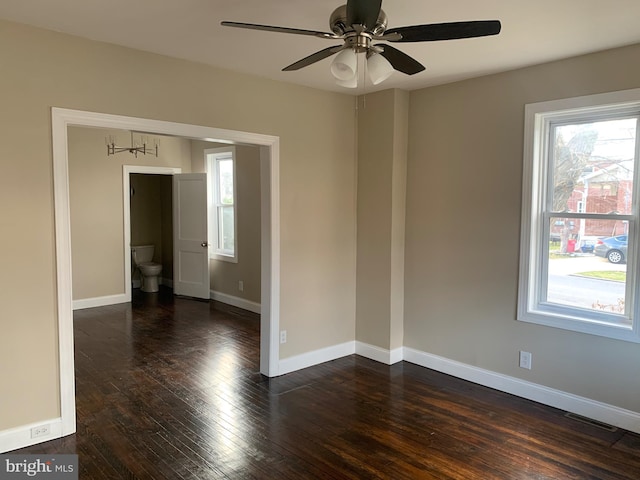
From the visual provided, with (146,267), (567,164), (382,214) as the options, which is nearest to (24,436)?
(382,214)

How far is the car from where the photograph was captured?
10.7 feet

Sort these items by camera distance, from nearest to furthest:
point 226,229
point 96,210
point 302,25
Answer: point 302,25, point 96,210, point 226,229

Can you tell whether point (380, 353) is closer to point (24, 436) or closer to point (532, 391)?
point (532, 391)

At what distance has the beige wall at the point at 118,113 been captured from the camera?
2.78 metres

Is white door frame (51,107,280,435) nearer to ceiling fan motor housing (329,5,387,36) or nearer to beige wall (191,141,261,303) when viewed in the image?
ceiling fan motor housing (329,5,387,36)

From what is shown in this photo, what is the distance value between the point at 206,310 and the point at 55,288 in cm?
362

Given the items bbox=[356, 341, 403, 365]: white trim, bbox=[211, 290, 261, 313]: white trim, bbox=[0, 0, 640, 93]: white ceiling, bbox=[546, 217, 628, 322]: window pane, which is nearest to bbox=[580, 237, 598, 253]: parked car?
bbox=[546, 217, 628, 322]: window pane

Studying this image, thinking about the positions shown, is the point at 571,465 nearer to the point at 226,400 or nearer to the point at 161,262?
the point at 226,400

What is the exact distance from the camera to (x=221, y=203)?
706 centimetres

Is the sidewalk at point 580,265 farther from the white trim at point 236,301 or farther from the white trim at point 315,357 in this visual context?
the white trim at point 236,301

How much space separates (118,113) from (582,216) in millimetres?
3415

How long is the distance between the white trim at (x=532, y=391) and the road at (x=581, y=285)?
699 millimetres

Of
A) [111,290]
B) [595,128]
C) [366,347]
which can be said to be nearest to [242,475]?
[366,347]

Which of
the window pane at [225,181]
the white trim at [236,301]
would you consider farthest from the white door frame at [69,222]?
the window pane at [225,181]
